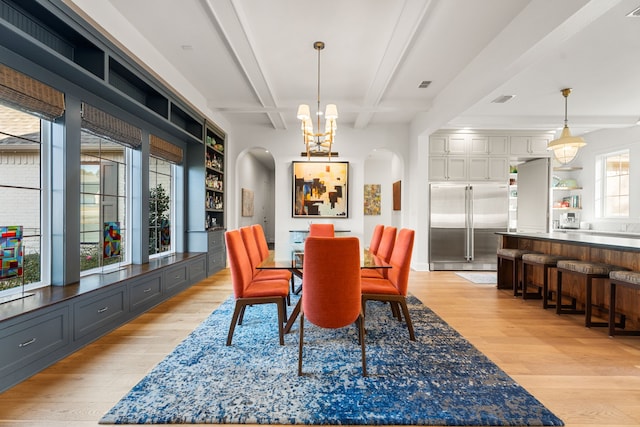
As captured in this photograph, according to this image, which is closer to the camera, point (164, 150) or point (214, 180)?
point (164, 150)

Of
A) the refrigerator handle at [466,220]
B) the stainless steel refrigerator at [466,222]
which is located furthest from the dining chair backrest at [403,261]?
the refrigerator handle at [466,220]

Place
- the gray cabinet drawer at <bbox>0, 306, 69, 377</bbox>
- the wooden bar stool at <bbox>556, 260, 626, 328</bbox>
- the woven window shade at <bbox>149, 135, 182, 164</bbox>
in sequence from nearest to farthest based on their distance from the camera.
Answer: the gray cabinet drawer at <bbox>0, 306, 69, 377</bbox> < the wooden bar stool at <bbox>556, 260, 626, 328</bbox> < the woven window shade at <bbox>149, 135, 182, 164</bbox>

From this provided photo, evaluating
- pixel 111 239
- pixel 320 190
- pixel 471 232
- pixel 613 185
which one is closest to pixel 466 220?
pixel 471 232

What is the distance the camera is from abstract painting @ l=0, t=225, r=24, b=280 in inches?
84.7

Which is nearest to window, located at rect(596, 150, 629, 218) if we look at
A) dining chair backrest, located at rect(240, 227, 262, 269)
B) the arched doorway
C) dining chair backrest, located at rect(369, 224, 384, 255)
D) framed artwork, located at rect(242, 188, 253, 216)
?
dining chair backrest, located at rect(369, 224, 384, 255)

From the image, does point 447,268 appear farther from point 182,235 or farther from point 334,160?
point 182,235

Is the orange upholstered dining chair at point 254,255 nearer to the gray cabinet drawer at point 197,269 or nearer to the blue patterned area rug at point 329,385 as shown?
the blue patterned area rug at point 329,385

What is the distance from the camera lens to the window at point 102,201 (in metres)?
3.05

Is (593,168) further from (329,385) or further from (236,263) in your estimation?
(236,263)

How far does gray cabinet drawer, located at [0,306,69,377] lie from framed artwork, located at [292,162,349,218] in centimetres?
443

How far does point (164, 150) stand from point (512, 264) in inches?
213

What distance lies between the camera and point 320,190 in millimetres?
6371

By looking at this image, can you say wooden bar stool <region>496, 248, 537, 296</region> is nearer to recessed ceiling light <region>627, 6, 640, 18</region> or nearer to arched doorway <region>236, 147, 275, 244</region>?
recessed ceiling light <region>627, 6, 640, 18</region>

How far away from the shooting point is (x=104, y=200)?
3352 millimetres
